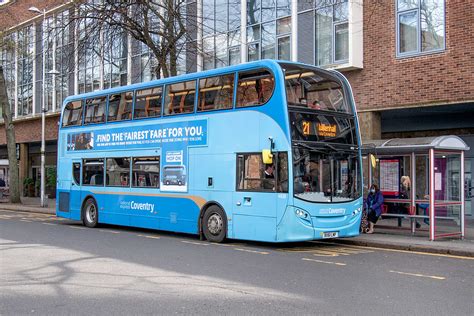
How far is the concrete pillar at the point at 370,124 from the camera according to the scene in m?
18.2

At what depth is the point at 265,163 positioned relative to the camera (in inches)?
455

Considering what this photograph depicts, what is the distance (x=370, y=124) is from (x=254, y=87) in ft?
24.5

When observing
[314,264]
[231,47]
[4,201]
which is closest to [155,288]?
[314,264]

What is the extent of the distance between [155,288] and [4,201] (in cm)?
2741

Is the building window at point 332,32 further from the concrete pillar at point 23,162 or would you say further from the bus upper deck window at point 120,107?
the concrete pillar at point 23,162

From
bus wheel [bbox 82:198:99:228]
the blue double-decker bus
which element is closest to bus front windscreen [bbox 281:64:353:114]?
the blue double-decker bus

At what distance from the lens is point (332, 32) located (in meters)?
19.0

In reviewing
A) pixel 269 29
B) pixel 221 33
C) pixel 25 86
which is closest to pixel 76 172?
pixel 221 33

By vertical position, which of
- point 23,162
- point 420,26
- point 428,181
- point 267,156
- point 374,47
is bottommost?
point 428,181

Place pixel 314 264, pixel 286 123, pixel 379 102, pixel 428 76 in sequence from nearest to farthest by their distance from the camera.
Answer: pixel 314 264 → pixel 286 123 → pixel 428 76 → pixel 379 102

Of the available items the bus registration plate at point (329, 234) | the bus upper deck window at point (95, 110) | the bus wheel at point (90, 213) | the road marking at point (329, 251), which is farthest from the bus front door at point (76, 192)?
the bus registration plate at point (329, 234)

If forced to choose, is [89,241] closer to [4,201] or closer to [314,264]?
[314,264]

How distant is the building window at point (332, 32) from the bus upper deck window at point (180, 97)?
7053 millimetres

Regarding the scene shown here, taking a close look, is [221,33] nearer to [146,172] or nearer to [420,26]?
[420,26]
